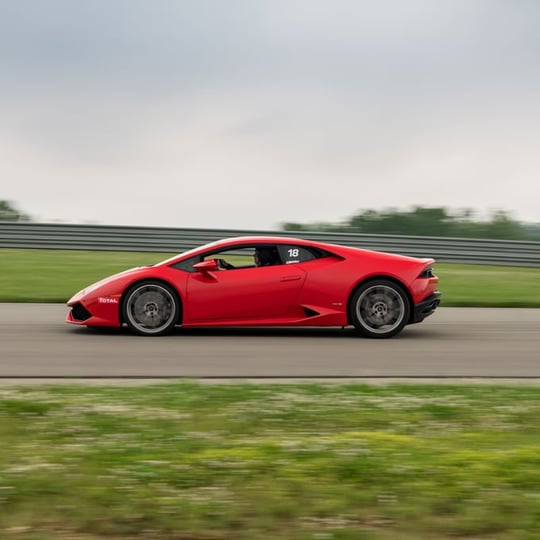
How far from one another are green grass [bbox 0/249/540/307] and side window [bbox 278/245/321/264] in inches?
177

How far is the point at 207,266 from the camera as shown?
35.9 feet

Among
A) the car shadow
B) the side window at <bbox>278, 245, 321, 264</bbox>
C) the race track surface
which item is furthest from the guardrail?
the side window at <bbox>278, 245, 321, 264</bbox>

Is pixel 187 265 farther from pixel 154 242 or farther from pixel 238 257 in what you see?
pixel 154 242

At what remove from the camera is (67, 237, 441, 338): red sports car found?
36.0 ft

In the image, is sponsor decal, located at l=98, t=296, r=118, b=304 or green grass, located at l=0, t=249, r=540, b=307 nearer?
sponsor decal, located at l=98, t=296, r=118, b=304

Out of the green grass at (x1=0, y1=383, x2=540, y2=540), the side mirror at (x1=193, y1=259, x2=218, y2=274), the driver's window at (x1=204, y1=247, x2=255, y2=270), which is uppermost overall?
the driver's window at (x1=204, y1=247, x2=255, y2=270)

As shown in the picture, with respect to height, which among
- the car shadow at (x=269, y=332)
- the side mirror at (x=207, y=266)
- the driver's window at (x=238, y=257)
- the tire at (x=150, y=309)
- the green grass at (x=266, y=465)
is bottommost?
the green grass at (x=266, y=465)

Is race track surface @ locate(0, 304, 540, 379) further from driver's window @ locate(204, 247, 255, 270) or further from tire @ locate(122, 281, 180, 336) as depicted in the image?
driver's window @ locate(204, 247, 255, 270)

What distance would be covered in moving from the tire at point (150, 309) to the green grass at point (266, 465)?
3800 millimetres

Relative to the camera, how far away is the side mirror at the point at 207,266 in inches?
430

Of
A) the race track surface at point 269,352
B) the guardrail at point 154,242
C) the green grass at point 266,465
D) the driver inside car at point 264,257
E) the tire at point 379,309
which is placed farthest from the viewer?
the guardrail at point 154,242

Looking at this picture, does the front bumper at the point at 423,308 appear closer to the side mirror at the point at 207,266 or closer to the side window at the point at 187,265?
the side mirror at the point at 207,266

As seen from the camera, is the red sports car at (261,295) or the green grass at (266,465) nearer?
the green grass at (266,465)

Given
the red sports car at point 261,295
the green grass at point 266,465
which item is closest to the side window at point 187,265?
the red sports car at point 261,295
